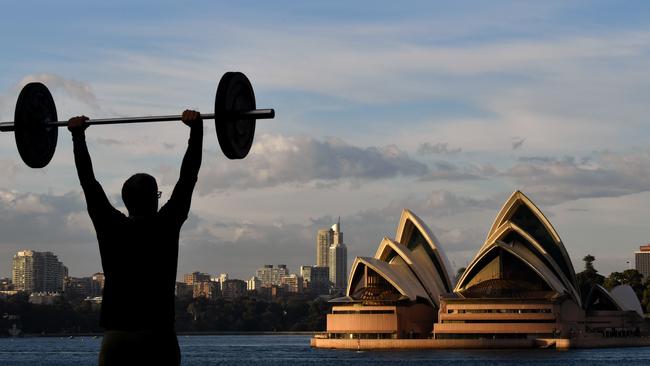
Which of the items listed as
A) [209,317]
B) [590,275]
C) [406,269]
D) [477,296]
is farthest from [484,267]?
[209,317]

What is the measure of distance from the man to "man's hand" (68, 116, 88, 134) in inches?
10.0

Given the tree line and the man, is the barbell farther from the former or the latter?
the tree line

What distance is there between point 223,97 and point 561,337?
97.3 metres

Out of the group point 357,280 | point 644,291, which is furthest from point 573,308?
point 644,291

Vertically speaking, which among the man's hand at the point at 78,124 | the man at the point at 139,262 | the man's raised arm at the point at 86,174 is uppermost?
the man's hand at the point at 78,124

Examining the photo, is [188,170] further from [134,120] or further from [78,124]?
[78,124]

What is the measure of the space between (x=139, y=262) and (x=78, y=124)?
2.76 ft

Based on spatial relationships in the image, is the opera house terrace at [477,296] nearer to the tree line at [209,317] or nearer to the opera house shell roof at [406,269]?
the opera house shell roof at [406,269]

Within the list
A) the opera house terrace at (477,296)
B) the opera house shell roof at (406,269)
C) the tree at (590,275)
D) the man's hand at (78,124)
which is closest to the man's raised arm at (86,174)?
the man's hand at (78,124)

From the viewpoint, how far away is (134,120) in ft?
19.7

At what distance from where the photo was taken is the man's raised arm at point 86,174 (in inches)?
223

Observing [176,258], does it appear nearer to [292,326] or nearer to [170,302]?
[170,302]

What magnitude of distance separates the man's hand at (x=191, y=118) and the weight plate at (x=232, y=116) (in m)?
0.12

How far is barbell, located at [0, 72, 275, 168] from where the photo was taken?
19.1ft
